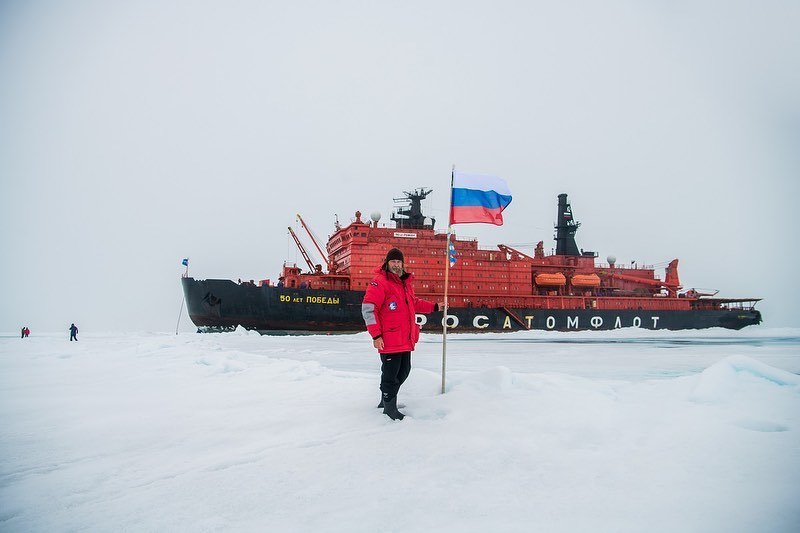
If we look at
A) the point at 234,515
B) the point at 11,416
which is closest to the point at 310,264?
the point at 11,416

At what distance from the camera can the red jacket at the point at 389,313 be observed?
3684 millimetres

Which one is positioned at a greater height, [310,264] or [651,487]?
[310,264]

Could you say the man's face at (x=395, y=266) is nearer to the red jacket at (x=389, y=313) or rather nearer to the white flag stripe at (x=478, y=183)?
the red jacket at (x=389, y=313)

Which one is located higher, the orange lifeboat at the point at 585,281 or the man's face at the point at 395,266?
the orange lifeboat at the point at 585,281

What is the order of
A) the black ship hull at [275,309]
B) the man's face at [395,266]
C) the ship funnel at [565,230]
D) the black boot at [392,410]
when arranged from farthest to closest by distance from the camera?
the ship funnel at [565,230] → the black ship hull at [275,309] → the man's face at [395,266] → the black boot at [392,410]

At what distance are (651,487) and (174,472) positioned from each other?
7.83 feet

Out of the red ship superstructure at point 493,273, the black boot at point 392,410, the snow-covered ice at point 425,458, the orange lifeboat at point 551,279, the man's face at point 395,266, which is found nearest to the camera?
the snow-covered ice at point 425,458

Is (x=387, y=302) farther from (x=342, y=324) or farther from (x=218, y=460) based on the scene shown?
(x=342, y=324)

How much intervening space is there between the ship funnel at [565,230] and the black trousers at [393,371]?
33947 millimetres

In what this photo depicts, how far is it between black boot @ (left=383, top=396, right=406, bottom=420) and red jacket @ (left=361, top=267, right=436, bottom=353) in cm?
40

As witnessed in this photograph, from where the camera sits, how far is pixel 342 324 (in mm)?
25938

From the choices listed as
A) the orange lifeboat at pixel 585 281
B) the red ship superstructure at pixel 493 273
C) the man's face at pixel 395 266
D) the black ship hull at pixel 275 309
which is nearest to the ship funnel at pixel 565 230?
the red ship superstructure at pixel 493 273

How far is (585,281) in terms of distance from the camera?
31.8m

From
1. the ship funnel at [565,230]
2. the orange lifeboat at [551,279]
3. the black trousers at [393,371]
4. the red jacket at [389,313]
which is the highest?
the ship funnel at [565,230]
